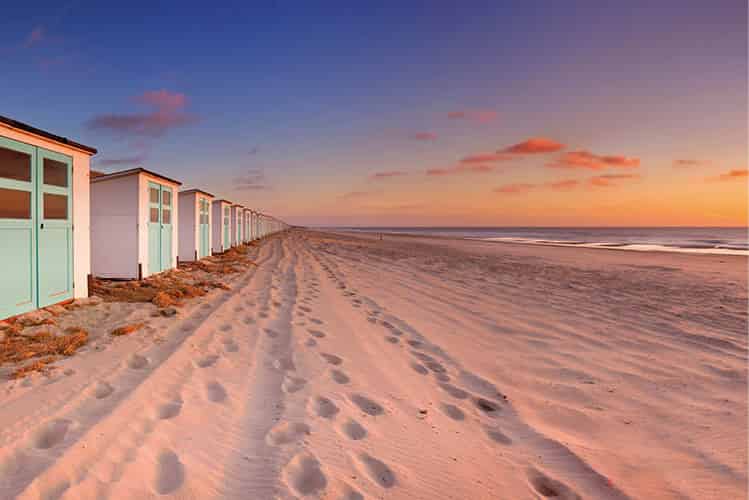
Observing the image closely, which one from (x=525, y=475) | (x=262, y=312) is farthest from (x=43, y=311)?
(x=525, y=475)

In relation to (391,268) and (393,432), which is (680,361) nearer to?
(393,432)

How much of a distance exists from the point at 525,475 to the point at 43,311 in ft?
22.5

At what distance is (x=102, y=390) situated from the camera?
3357 millimetres

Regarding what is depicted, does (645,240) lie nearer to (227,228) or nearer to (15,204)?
(227,228)

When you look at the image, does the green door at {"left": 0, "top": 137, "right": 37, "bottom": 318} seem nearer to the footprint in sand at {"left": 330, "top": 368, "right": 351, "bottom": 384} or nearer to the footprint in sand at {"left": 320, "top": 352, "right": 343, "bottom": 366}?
the footprint in sand at {"left": 320, "top": 352, "right": 343, "bottom": 366}

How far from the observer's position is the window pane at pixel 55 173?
6094mm

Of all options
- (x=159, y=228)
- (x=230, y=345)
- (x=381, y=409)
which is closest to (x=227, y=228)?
(x=159, y=228)

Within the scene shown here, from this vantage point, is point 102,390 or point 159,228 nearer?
point 102,390

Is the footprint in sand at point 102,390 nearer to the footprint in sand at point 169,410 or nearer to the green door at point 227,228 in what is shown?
the footprint in sand at point 169,410

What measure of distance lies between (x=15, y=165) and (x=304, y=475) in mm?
6173

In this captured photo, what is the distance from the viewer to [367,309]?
23.6 feet

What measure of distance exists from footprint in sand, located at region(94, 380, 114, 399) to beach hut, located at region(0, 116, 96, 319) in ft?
10.4

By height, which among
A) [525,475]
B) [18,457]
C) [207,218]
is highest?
[207,218]

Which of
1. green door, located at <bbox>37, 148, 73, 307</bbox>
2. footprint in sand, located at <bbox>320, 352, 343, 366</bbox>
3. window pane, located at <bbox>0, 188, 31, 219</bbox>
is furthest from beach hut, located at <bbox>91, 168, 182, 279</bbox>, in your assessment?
footprint in sand, located at <bbox>320, 352, 343, 366</bbox>
